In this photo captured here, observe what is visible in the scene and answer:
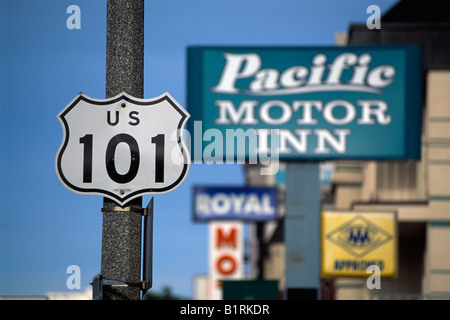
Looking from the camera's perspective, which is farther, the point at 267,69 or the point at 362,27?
the point at 362,27

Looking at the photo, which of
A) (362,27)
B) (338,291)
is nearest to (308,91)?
(362,27)

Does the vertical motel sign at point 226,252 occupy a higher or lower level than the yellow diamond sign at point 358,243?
lower

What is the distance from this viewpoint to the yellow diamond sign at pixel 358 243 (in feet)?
84.6

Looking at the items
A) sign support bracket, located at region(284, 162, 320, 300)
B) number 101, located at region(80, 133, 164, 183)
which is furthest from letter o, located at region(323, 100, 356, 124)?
number 101, located at region(80, 133, 164, 183)

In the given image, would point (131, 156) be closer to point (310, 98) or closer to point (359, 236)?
point (310, 98)

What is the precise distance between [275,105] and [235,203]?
38.4ft

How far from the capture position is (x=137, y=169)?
6660 millimetres

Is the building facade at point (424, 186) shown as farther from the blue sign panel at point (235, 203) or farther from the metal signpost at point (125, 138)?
the metal signpost at point (125, 138)

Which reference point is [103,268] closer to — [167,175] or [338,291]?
[167,175]

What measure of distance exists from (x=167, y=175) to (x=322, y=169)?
43308 millimetres

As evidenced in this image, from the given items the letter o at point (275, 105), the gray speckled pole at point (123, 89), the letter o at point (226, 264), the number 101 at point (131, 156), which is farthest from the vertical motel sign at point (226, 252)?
the gray speckled pole at point (123, 89)

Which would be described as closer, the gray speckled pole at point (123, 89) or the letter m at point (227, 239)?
the gray speckled pole at point (123, 89)

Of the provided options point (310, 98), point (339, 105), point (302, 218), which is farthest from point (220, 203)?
point (339, 105)

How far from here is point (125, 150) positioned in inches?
261
